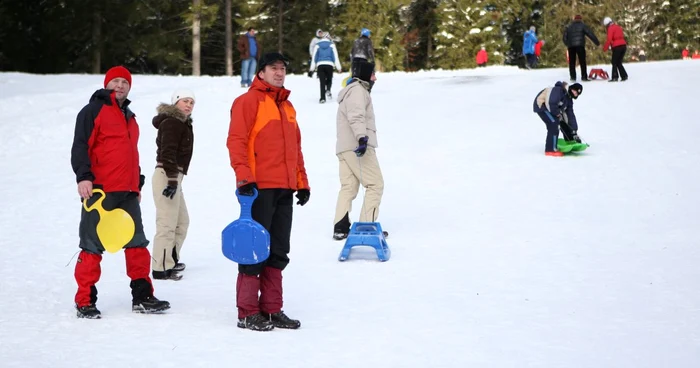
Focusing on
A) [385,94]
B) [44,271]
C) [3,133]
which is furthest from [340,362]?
[385,94]

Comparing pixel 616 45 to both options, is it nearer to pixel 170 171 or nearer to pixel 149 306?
pixel 170 171

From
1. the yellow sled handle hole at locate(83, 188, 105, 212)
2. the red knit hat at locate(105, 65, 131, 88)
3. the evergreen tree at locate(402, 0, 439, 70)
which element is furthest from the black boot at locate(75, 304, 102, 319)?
the evergreen tree at locate(402, 0, 439, 70)

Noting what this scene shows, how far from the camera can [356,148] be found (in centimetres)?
898

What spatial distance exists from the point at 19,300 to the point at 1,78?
66.6 feet

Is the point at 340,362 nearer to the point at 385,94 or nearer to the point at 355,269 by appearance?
the point at 355,269

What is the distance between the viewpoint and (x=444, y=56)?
5216cm

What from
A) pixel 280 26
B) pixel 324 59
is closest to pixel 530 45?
pixel 324 59

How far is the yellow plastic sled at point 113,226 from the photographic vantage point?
603 cm

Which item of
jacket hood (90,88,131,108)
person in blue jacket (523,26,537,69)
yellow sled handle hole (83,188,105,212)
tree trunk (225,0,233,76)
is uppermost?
tree trunk (225,0,233,76)

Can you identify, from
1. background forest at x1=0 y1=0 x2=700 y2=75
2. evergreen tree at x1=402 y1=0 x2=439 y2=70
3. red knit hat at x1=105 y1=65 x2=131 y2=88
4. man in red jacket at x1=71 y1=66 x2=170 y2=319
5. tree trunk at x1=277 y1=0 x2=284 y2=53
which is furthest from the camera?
evergreen tree at x1=402 y1=0 x2=439 y2=70

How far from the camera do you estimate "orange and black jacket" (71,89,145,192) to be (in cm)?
603

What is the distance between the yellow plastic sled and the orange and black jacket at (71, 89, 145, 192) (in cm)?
14

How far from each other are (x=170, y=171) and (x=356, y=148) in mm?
2247

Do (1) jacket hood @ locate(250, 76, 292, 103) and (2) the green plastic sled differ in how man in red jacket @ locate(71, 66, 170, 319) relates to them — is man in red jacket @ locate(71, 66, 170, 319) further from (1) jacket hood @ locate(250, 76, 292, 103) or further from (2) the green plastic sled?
(2) the green plastic sled
